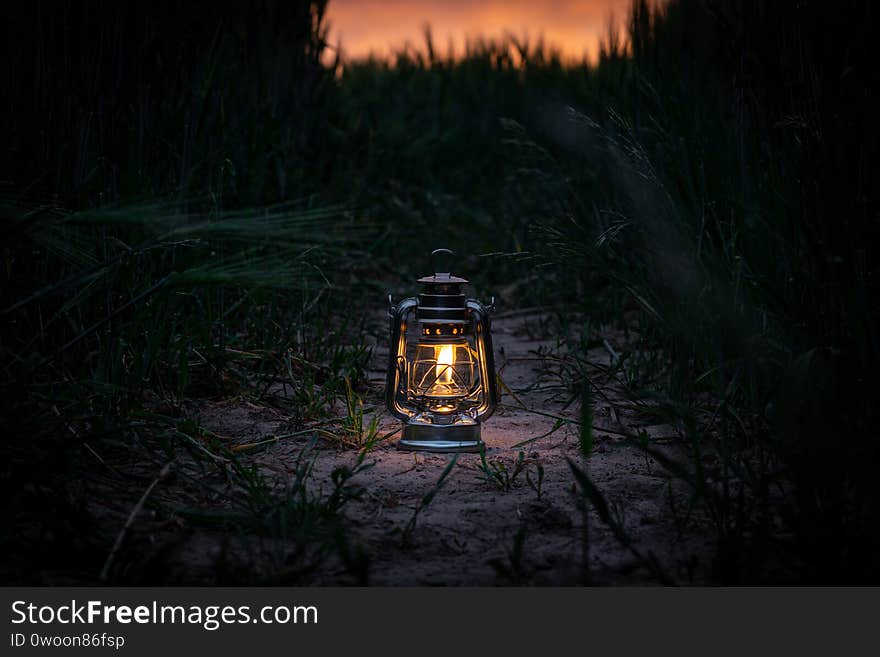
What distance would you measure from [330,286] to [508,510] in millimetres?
1010

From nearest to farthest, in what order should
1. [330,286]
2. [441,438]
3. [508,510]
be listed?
[508,510] < [441,438] < [330,286]

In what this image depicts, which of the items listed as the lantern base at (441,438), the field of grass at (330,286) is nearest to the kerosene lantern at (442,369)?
the lantern base at (441,438)

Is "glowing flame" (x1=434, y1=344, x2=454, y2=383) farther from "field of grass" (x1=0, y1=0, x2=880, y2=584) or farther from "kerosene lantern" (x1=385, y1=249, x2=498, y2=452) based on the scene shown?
"field of grass" (x1=0, y1=0, x2=880, y2=584)

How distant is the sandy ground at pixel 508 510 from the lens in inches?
58.5

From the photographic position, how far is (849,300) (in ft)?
5.09

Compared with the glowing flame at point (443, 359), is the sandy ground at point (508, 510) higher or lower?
lower

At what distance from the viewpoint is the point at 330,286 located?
2.49 metres

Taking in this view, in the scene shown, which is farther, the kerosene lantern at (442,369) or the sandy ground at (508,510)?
the kerosene lantern at (442,369)

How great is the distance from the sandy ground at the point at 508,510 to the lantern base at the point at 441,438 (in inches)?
1.1

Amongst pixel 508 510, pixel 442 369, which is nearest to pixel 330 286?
pixel 442 369

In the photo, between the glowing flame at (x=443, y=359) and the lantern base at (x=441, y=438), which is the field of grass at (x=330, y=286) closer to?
the lantern base at (x=441, y=438)

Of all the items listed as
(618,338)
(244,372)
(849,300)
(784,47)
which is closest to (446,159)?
(618,338)

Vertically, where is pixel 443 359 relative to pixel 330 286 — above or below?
below

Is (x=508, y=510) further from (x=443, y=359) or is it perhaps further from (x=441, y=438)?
(x=443, y=359)
